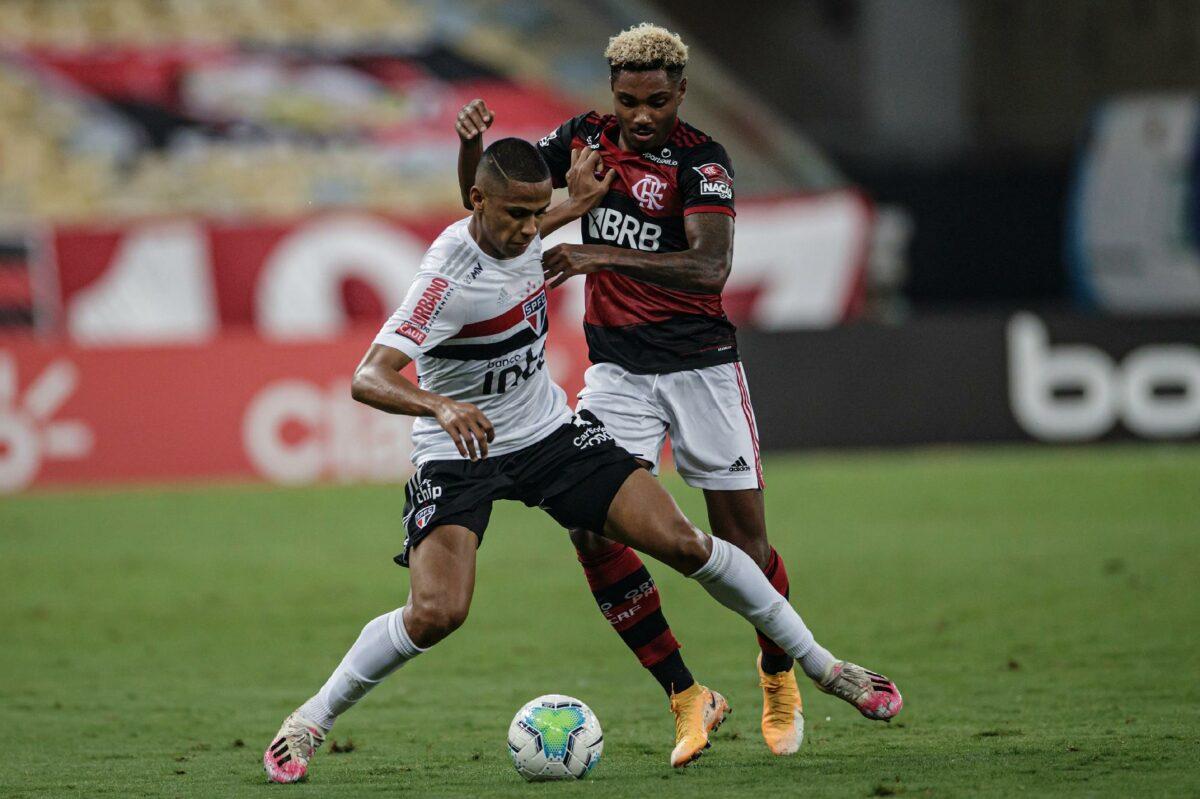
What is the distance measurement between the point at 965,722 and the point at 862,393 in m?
10.2

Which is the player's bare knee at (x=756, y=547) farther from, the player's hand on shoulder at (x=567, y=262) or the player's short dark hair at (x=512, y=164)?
the player's short dark hair at (x=512, y=164)

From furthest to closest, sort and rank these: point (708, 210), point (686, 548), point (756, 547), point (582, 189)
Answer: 1. point (756, 547)
2. point (582, 189)
3. point (708, 210)
4. point (686, 548)

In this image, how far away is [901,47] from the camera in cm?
2727

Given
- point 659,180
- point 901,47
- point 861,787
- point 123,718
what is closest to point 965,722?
point 861,787

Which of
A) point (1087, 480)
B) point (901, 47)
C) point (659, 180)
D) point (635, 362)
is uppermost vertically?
point (901, 47)

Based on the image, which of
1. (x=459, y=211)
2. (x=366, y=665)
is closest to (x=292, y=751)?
(x=366, y=665)

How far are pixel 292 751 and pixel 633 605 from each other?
52.2 inches

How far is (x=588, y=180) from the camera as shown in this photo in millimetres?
6109

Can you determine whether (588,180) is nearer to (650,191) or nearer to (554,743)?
(650,191)

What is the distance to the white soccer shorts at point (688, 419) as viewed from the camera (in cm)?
622

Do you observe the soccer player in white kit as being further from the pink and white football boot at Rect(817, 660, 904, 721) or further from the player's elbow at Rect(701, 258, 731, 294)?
the player's elbow at Rect(701, 258, 731, 294)

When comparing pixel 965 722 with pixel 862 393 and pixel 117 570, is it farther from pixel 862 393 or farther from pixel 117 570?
pixel 862 393

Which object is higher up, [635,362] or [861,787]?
[635,362]

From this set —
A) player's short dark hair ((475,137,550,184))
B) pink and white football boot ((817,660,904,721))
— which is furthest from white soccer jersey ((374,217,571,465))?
pink and white football boot ((817,660,904,721))
